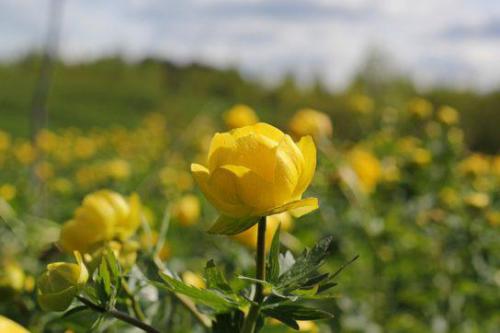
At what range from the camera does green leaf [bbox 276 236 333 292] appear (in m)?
0.47

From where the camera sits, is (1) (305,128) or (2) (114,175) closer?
(1) (305,128)

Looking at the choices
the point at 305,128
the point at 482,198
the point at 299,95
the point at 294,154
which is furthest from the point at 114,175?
the point at 299,95

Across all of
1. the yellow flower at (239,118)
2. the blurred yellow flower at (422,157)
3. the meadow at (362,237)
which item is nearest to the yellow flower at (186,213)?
the meadow at (362,237)

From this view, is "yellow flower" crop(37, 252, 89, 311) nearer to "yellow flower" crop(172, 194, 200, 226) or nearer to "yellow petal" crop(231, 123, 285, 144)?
"yellow petal" crop(231, 123, 285, 144)

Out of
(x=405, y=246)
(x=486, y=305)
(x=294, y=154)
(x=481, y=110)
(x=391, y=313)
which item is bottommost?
(x=481, y=110)

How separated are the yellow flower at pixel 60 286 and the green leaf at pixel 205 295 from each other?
0.07 metres

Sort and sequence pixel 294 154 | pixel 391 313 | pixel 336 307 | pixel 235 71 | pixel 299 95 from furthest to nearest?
1. pixel 235 71
2. pixel 299 95
3. pixel 391 313
4. pixel 336 307
5. pixel 294 154

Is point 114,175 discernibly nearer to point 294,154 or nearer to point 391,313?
point 391,313

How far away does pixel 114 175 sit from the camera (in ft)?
5.95

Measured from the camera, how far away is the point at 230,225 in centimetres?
51

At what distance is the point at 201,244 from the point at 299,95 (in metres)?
17.4

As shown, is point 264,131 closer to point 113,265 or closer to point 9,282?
point 113,265

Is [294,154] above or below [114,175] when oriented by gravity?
above

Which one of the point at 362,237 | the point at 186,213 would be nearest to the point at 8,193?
the point at 186,213
